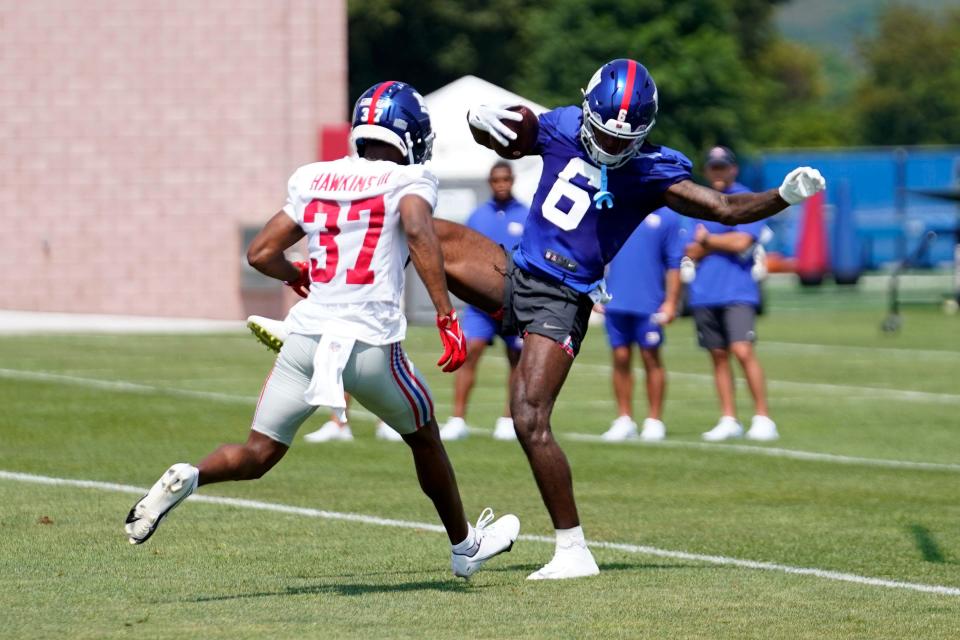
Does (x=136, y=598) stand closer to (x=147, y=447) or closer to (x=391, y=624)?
(x=391, y=624)

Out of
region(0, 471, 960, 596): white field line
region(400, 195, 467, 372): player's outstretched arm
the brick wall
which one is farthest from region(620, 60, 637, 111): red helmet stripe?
the brick wall

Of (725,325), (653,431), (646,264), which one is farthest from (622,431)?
(646,264)

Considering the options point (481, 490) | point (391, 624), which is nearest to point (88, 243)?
point (481, 490)

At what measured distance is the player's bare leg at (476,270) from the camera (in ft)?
29.0

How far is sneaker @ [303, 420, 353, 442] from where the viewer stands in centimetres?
1427

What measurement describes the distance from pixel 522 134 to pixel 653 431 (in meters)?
6.48

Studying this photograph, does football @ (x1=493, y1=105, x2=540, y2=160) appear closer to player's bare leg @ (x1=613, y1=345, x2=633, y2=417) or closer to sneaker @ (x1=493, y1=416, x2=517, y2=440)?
sneaker @ (x1=493, y1=416, x2=517, y2=440)

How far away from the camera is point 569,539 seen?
327 inches

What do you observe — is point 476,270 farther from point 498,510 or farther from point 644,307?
point 644,307

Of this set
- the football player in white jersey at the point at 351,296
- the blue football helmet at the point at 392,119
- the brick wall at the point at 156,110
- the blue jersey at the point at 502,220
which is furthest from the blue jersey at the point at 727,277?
the brick wall at the point at 156,110

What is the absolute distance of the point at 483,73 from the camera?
62031mm

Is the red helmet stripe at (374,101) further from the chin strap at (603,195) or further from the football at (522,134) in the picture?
the chin strap at (603,195)

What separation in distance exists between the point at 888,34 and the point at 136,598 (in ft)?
351

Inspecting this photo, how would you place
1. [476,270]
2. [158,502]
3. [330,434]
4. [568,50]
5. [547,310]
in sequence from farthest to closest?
1. [568,50]
2. [330,434]
3. [476,270]
4. [547,310]
5. [158,502]
